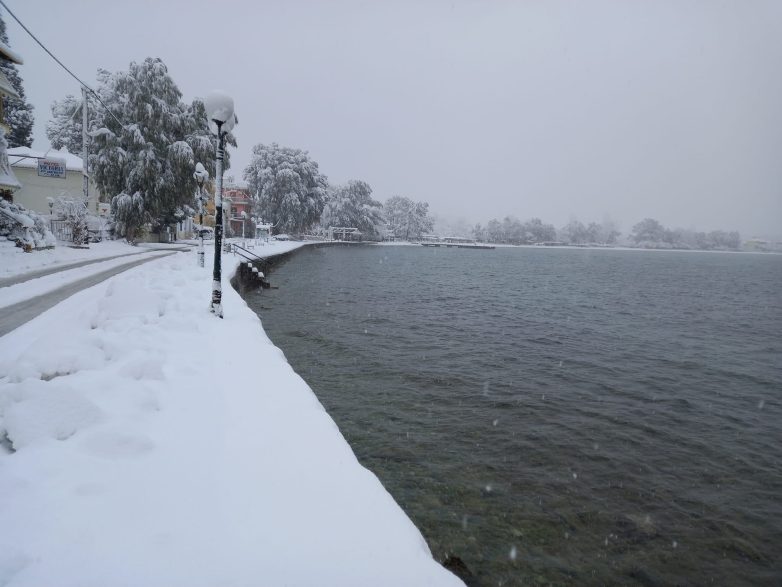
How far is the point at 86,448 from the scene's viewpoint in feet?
11.8

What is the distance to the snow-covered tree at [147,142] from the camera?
31312 millimetres

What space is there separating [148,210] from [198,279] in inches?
836

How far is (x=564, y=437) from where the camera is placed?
8148mm

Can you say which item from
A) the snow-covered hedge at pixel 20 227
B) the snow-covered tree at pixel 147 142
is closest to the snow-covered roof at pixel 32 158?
the snow-covered tree at pixel 147 142

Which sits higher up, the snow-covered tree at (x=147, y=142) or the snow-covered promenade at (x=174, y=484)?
the snow-covered tree at (x=147, y=142)

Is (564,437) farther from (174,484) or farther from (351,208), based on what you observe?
(351,208)

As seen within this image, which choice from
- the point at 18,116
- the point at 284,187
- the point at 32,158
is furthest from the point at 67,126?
the point at 284,187

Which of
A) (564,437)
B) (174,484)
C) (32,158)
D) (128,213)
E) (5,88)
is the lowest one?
(564,437)

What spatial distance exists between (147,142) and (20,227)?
15.8 m

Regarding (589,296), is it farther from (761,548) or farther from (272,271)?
(761,548)

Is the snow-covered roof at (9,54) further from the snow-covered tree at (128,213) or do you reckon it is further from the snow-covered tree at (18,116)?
the snow-covered tree at (18,116)

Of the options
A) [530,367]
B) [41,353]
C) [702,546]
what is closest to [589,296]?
[530,367]

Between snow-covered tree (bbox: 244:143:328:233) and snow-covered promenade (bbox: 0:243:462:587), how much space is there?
72667mm

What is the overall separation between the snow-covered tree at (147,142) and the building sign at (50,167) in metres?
4.41
